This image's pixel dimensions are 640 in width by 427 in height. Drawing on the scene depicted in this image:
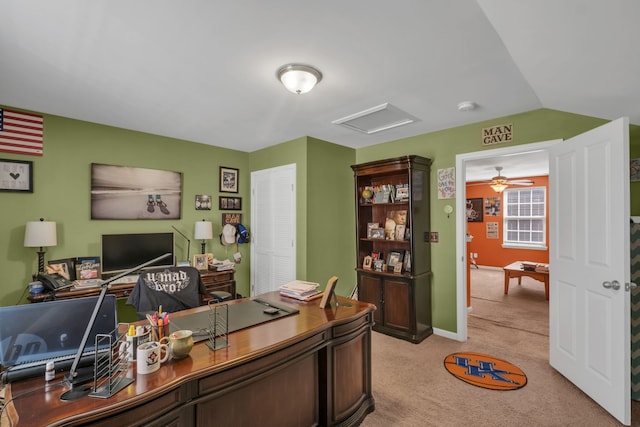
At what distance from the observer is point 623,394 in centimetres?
211

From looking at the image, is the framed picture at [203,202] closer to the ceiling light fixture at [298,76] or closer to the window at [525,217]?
the ceiling light fixture at [298,76]

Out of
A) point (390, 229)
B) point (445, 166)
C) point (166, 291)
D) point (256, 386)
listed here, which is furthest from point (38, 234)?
point (445, 166)

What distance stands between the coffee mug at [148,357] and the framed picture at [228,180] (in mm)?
3566

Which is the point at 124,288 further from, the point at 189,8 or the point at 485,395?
the point at 485,395

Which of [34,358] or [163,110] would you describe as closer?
[34,358]

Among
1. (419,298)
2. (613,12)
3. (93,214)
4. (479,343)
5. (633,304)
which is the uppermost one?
(613,12)

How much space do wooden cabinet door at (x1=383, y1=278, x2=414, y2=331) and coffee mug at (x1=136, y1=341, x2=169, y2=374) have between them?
2888 mm

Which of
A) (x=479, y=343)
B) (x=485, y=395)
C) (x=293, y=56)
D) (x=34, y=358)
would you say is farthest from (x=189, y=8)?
(x=479, y=343)

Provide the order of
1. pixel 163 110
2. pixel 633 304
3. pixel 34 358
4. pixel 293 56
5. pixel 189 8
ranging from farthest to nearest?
pixel 163 110 → pixel 633 304 → pixel 293 56 → pixel 189 8 → pixel 34 358

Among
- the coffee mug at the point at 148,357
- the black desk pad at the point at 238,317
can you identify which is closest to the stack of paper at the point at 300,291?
the black desk pad at the point at 238,317

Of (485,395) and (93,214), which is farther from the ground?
(93,214)

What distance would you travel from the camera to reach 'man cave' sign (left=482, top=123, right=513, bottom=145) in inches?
128

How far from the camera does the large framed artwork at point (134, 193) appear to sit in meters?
3.55

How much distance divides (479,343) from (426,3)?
346 cm
